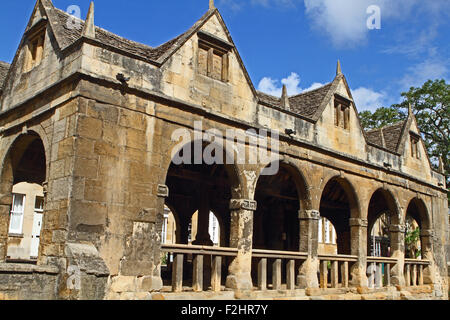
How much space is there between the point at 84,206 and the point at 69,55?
296 cm

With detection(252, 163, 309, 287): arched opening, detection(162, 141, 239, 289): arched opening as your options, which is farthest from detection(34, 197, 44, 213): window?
detection(252, 163, 309, 287): arched opening

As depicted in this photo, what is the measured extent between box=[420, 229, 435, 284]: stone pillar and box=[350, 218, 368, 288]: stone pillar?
479 cm

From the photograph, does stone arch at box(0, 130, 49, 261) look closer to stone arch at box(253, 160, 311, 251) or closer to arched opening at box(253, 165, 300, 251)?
stone arch at box(253, 160, 311, 251)

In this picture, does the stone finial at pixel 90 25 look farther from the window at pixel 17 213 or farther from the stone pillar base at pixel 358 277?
the window at pixel 17 213

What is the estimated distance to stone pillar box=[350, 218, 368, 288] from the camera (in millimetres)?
14227

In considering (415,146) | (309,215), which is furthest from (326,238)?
(309,215)

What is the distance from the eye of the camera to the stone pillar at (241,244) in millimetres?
10914

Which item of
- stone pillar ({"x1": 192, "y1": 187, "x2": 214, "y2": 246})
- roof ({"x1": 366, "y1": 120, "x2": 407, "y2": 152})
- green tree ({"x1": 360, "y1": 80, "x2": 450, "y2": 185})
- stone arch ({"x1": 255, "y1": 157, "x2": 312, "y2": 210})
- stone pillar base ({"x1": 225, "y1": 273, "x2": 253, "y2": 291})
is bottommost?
stone pillar base ({"x1": 225, "y1": 273, "x2": 253, "y2": 291})

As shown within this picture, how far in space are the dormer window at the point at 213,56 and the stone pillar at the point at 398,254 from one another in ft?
27.4

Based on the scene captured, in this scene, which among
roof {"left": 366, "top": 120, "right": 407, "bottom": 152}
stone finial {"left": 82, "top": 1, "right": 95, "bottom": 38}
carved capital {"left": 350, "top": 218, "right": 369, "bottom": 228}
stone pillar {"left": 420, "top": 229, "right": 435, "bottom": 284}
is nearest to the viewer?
stone finial {"left": 82, "top": 1, "right": 95, "bottom": 38}

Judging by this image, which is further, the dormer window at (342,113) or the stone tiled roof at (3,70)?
the dormer window at (342,113)

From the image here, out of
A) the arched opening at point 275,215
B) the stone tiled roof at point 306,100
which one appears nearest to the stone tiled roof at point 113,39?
A: the stone tiled roof at point 306,100

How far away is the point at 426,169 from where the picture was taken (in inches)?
739
